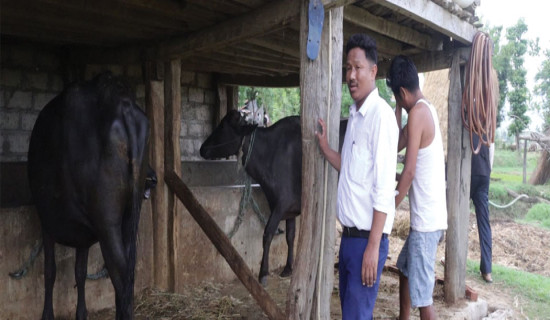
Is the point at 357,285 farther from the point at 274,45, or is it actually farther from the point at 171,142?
the point at 274,45

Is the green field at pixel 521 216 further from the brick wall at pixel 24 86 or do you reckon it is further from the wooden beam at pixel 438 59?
the brick wall at pixel 24 86

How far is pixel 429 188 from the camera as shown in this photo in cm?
312

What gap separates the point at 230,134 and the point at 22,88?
2.43 m

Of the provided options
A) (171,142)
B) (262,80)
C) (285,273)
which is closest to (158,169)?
(171,142)

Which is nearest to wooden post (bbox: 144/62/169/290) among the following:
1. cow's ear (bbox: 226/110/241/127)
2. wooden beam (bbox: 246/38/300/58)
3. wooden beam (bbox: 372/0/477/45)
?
wooden beam (bbox: 246/38/300/58)

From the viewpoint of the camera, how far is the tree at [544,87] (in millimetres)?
23525

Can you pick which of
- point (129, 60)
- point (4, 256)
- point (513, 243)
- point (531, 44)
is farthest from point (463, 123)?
point (531, 44)

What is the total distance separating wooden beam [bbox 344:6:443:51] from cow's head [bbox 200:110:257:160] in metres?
2.10

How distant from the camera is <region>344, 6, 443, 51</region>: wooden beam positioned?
3792 mm

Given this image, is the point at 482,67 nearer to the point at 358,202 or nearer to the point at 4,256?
the point at 358,202

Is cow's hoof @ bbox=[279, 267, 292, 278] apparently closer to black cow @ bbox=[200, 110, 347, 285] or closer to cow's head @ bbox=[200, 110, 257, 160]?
black cow @ bbox=[200, 110, 347, 285]

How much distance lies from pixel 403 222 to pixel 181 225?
5455 millimetres

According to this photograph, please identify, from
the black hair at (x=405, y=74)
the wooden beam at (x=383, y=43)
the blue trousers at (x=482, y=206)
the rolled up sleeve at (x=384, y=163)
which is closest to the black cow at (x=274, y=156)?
the wooden beam at (x=383, y=43)

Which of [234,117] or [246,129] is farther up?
[234,117]
